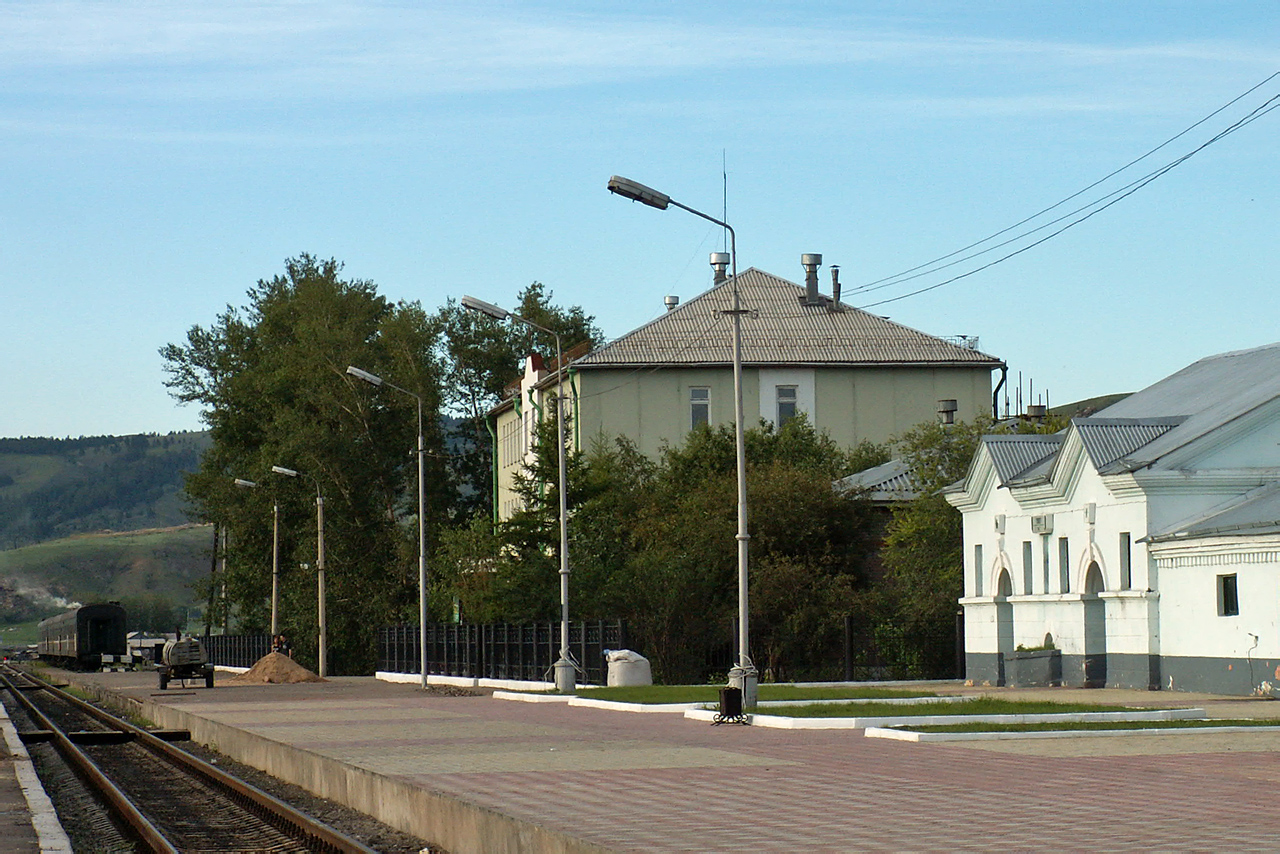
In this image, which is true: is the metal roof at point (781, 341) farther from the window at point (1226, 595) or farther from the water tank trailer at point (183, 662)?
the window at point (1226, 595)

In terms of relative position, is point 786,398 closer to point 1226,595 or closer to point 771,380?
point 771,380

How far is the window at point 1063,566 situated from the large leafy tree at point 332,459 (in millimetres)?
41157

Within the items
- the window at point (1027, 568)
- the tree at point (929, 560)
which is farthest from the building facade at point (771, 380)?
the window at point (1027, 568)

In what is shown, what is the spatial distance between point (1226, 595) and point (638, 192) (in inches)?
470

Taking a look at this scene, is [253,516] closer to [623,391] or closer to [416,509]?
[416,509]

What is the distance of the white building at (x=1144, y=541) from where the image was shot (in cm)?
2873

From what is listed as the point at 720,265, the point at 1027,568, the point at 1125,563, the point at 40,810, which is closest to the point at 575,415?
the point at 720,265

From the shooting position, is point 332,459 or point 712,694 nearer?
point 712,694

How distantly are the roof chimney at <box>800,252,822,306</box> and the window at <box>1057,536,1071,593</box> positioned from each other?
31231 millimetres

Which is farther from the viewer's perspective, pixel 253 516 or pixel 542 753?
pixel 253 516

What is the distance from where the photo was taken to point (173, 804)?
19.2 meters

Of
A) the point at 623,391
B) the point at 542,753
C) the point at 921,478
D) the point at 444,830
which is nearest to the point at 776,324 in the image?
the point at 623,391

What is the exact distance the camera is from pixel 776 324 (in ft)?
210

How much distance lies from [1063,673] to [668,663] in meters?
13.7
